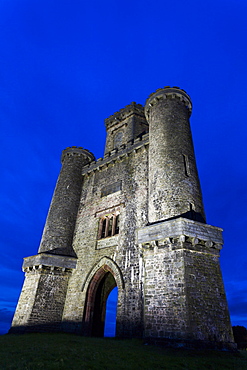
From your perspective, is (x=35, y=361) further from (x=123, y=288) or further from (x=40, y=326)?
(x=40, y=326)

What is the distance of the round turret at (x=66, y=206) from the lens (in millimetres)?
18312

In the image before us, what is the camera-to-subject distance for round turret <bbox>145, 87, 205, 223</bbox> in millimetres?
13141

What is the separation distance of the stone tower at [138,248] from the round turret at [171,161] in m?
0.06

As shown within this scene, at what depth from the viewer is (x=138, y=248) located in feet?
46.3

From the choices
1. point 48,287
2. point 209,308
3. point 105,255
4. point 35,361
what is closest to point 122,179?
point 105,255

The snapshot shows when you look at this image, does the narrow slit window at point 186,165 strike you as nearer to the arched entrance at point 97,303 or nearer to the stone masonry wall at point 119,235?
the stone masonry wall at point 119,235

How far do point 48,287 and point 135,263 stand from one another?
6582 mm

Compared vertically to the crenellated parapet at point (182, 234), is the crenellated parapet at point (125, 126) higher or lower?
higher

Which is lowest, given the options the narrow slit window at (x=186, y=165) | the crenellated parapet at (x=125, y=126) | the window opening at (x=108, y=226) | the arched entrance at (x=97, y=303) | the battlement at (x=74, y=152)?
the arched entrance at (x=97, y=303)

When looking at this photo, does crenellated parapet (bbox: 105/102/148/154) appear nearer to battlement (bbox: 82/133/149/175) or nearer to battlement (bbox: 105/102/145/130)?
battlement (bbox: 105/102/145/130)

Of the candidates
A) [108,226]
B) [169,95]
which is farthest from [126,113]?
[108,226]

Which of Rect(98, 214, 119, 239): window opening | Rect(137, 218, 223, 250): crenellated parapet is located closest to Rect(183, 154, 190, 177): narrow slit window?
Rect(137, 218, 223, 250): crenellated parapet

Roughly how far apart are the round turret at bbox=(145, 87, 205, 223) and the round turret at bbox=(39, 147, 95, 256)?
8.10 metres

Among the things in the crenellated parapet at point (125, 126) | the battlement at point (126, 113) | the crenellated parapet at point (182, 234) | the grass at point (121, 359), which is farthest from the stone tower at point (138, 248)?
the battlement at point (126, 113)
